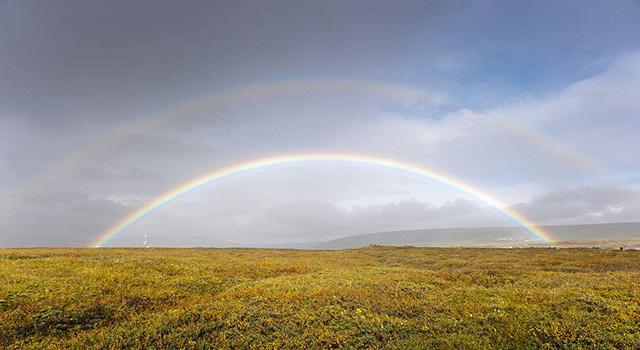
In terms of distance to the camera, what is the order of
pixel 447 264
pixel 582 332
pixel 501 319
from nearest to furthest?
pixel 582 332, pixel 501 319, pixel 447 264

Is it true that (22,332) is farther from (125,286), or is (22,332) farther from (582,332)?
(582,332)

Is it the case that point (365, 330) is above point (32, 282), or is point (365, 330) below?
below

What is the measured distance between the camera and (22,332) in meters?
13.7

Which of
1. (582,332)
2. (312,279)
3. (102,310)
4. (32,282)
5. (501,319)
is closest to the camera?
(582,332)

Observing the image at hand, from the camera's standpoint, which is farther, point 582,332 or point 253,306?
point 253,306

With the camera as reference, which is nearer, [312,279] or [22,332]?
[22,332]

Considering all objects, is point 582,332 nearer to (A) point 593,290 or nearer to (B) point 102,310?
(A) point 593,290

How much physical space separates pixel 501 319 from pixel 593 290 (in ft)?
33.6

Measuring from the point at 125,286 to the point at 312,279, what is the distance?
13038 mm

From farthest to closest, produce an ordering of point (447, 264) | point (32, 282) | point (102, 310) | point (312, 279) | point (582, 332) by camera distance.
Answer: point (447, 264), point (312, 279), point (32, 282), point (102, 310), point (582, 332)

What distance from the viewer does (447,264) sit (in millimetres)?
42719

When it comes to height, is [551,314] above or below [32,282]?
below

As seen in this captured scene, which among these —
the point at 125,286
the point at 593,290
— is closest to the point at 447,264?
the point at 593,290

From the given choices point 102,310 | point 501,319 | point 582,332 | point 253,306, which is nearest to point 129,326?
point 102,310
